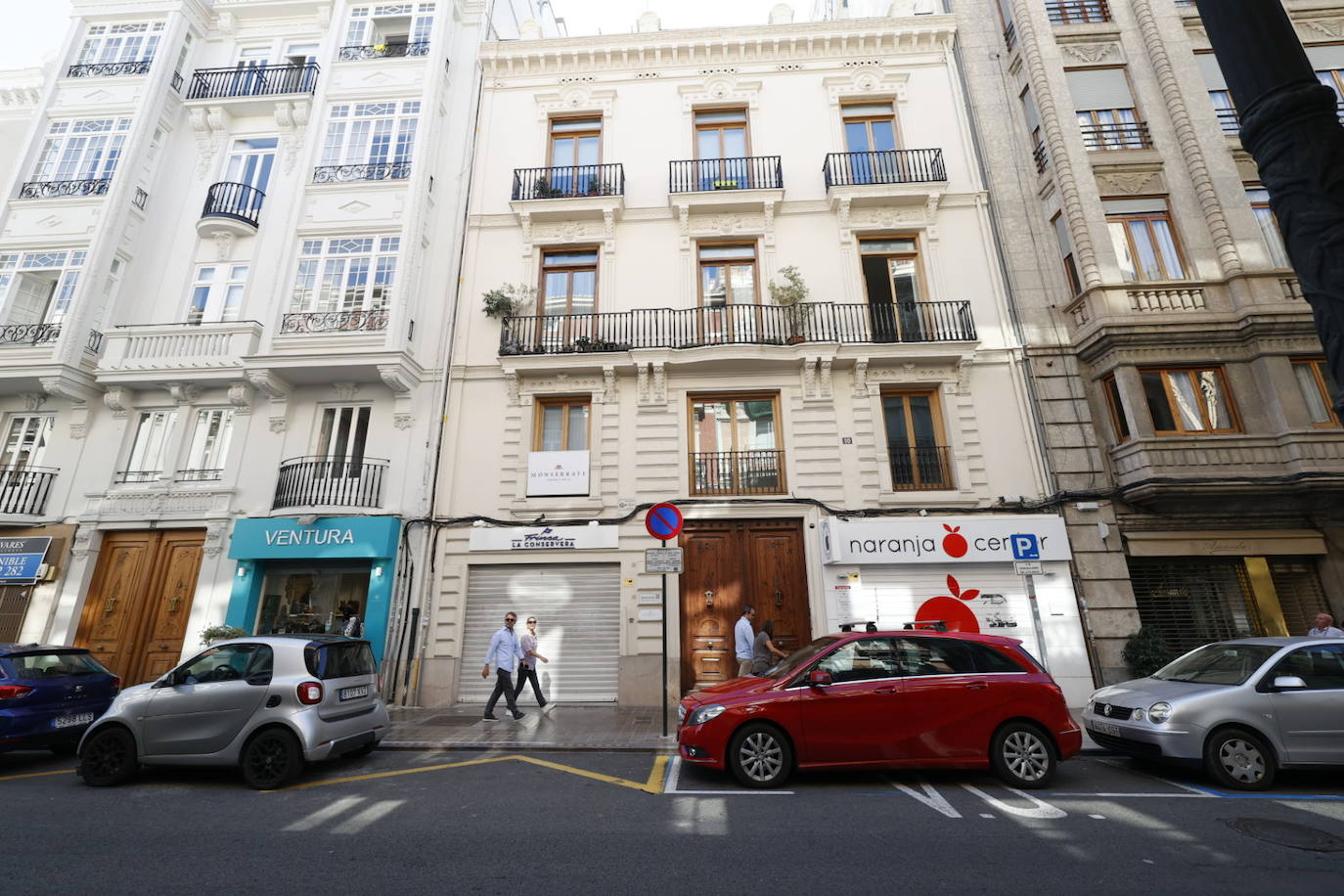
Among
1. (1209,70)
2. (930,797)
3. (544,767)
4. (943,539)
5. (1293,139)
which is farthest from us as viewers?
(1209,70)

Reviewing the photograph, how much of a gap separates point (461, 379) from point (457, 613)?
5290 mm

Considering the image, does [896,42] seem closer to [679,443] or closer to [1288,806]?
[679,443]

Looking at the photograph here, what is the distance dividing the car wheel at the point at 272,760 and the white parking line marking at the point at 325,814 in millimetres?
1021

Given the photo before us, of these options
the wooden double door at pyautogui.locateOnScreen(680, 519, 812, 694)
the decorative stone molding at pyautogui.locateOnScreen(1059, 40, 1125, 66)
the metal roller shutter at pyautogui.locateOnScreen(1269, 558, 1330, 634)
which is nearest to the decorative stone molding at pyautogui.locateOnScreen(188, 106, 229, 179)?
the wooden double door at pyautogui.locateOnScreen(680, 519, 812, 694)

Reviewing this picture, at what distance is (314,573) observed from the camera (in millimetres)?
12633

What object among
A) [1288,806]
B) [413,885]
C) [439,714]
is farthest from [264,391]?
[1288,806]

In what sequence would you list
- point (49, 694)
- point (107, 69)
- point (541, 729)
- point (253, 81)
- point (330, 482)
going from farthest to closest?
point (253, 81)
point (107, 69)
point (330, 482)
point (541, 729)
point (49, 694)

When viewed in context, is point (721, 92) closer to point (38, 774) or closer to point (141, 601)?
point (141, 601)

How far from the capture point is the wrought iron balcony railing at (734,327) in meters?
13.3

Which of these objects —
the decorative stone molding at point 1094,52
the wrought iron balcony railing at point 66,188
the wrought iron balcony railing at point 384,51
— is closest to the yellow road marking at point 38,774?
the wrought iron balcony railing at point 66,188

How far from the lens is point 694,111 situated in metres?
15.8

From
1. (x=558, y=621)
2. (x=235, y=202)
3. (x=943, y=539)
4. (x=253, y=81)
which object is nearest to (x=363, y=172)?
(x=235, y=202)

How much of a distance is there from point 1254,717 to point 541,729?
9.24 m

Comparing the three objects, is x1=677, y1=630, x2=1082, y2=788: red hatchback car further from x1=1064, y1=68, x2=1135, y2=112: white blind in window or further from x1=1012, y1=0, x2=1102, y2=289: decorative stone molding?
x1=1064, y1=68, x2=1135, y2=112: white blind in window
